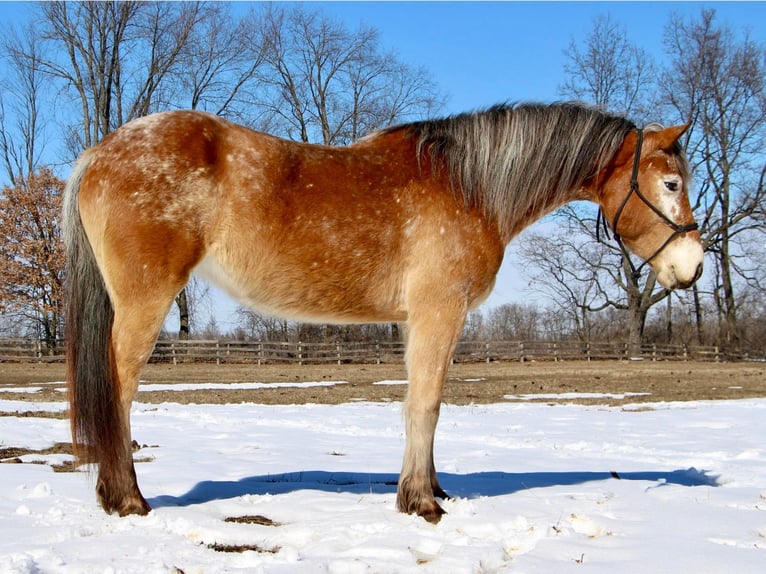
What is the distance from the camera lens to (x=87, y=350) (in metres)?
4.16

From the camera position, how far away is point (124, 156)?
419cm

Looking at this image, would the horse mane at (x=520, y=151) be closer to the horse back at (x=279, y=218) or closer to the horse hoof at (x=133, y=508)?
the horse back at (x=279, y=218)

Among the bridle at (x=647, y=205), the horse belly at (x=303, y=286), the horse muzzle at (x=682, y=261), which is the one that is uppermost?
the bridle at (x=647, y=205)

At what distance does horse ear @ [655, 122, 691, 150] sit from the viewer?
16.1ft

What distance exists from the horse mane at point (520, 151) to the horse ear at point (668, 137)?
0.80ft

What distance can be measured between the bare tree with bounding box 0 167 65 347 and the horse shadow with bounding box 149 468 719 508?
1129 inches

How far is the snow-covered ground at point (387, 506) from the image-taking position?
324 centimetres

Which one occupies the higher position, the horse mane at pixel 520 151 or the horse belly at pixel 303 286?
the horse mane at pixel 520 151

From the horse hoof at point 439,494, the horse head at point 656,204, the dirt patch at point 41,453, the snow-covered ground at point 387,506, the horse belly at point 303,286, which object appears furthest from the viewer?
the dirt patch at point 41,453

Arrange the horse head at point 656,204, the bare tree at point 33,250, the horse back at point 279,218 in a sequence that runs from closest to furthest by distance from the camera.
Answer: the horse back at point 279,218 → the horse head at point 656,204 → the bare tree at point 33,250

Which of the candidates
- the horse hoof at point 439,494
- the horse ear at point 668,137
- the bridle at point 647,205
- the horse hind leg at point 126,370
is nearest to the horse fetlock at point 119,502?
the horse hind leg at point 126,370

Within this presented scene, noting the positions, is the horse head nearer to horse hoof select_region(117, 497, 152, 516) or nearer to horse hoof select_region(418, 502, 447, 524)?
horse hoof select_region(418, 502, 447, 524)

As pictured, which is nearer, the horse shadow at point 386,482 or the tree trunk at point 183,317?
the horse shadow at point 386,482

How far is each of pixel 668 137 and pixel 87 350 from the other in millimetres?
4014
